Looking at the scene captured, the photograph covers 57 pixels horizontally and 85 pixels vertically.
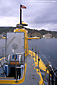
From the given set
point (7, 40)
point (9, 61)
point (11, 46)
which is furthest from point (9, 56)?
point (7, 40)

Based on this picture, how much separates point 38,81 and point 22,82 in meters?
1.46

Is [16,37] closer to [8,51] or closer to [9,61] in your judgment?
[8,51]

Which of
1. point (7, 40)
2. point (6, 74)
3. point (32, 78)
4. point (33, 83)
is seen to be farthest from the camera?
point (7, 40)

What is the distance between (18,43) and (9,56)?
1977 mm

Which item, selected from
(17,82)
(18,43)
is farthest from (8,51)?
(17,82)

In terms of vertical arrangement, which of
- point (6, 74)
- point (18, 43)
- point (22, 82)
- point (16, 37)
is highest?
point (16, 37)

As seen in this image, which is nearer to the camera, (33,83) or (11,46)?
(33,83)

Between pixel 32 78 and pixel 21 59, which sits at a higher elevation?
pixel 21 59

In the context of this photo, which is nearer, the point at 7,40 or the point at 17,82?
the point at 17,82

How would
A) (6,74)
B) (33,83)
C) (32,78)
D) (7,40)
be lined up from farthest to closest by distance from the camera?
(7,40) < (6,74) < (32,78) < (33,83)

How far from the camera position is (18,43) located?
1127 cm

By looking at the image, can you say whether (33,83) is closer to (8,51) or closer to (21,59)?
(21,59)

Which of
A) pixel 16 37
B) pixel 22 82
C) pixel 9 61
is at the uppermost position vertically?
pixel 16 37

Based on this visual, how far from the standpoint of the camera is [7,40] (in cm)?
1146
